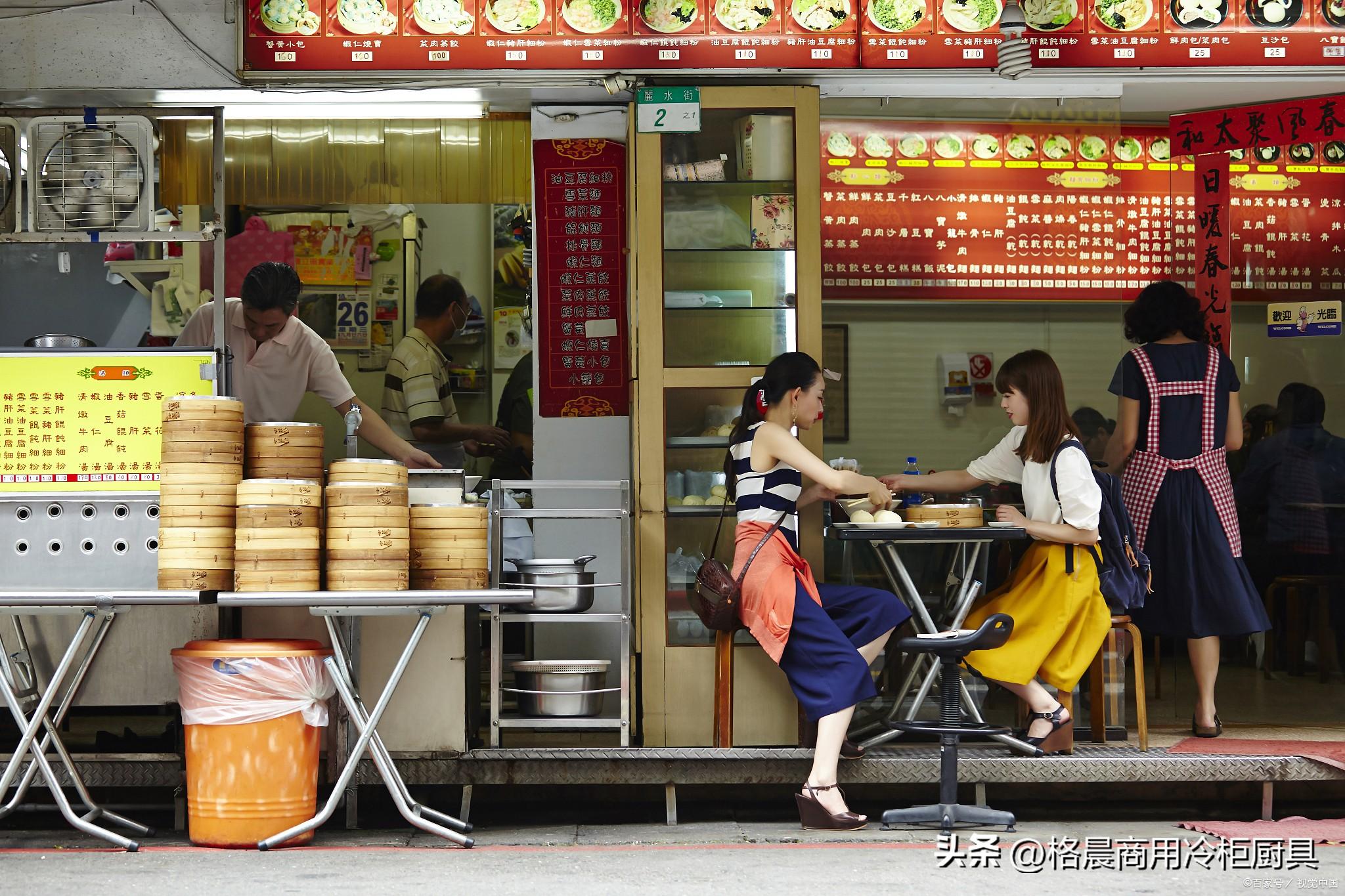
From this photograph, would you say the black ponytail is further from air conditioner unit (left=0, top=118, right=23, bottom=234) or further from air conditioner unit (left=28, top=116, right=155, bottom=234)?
air conditioner unit (left=0, top=118, right=23, bottom=234)

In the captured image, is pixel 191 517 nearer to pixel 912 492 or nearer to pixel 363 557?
pixel 363 557

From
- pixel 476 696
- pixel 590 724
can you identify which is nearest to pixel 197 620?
pixel 476 696

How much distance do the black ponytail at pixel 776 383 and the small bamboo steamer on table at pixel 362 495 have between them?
146 cm

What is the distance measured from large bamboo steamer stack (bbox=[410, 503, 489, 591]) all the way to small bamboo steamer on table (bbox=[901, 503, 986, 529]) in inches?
73.4

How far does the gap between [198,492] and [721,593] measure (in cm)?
202

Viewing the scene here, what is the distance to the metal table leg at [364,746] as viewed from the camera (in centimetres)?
489

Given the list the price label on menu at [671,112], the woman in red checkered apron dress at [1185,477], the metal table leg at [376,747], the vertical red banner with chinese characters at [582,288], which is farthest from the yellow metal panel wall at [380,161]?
the woman in red checkered apron dress at [1185,477]

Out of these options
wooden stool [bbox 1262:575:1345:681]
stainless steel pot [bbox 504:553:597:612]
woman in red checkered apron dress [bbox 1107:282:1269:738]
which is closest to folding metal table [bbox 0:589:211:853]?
stainless steel pot [bbox 504:553:597:612]

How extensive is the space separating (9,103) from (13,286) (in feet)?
2.88

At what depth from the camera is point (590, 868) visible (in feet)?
15.7

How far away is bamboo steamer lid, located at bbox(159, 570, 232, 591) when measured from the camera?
4977 mm

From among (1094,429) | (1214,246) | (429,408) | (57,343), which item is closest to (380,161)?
(429,408)

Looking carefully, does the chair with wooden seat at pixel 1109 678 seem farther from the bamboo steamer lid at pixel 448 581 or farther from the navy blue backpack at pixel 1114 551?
the bamboo steamer lid at pixel 448 581

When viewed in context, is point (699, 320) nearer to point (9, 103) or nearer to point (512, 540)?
point (512, 540)
